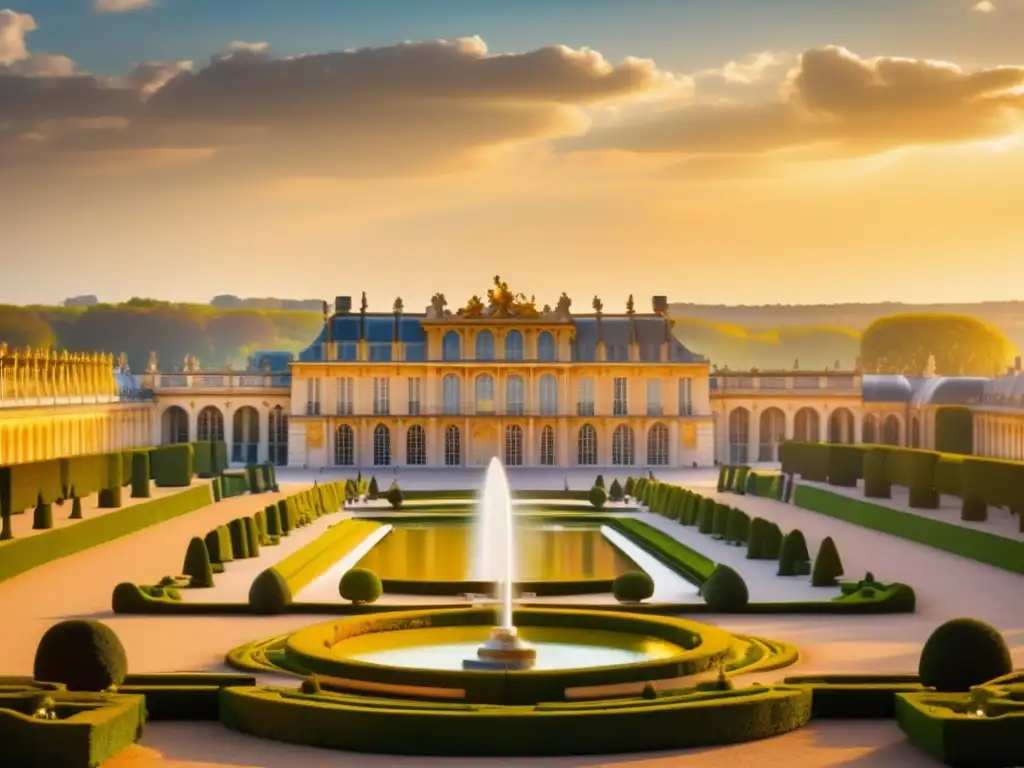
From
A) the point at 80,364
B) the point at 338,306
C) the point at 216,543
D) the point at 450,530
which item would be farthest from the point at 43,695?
the point at 338,306

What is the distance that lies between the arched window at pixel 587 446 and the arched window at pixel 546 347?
10.2ft

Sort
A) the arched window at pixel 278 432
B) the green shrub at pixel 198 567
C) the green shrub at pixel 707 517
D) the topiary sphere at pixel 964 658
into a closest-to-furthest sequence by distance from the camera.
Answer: the topiary sphere at pixel 964 658
the green shrub at pixel 198 567
the green shrub at pixel 707 517
the arched window at pixel 278 432

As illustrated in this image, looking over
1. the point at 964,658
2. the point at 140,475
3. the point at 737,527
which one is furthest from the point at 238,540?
the point at 964,658

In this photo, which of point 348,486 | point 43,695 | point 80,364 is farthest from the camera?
point 80,364

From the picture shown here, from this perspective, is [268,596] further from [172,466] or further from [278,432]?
[278,432]

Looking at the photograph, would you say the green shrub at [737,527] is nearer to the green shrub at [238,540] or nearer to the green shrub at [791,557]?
the green shrub at [791,557]

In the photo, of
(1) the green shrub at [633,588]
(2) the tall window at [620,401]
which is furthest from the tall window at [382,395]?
(1) the green shrub at [633,588]

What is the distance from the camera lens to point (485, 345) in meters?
68.5

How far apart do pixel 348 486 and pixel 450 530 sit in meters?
9.19

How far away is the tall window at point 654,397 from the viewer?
223 ft

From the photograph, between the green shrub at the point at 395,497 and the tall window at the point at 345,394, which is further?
the tall window at the point at 345,394

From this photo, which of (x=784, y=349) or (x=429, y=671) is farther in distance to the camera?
(x=784, y=349)

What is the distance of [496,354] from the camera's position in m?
68.3

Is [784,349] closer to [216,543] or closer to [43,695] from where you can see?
[216,543]
